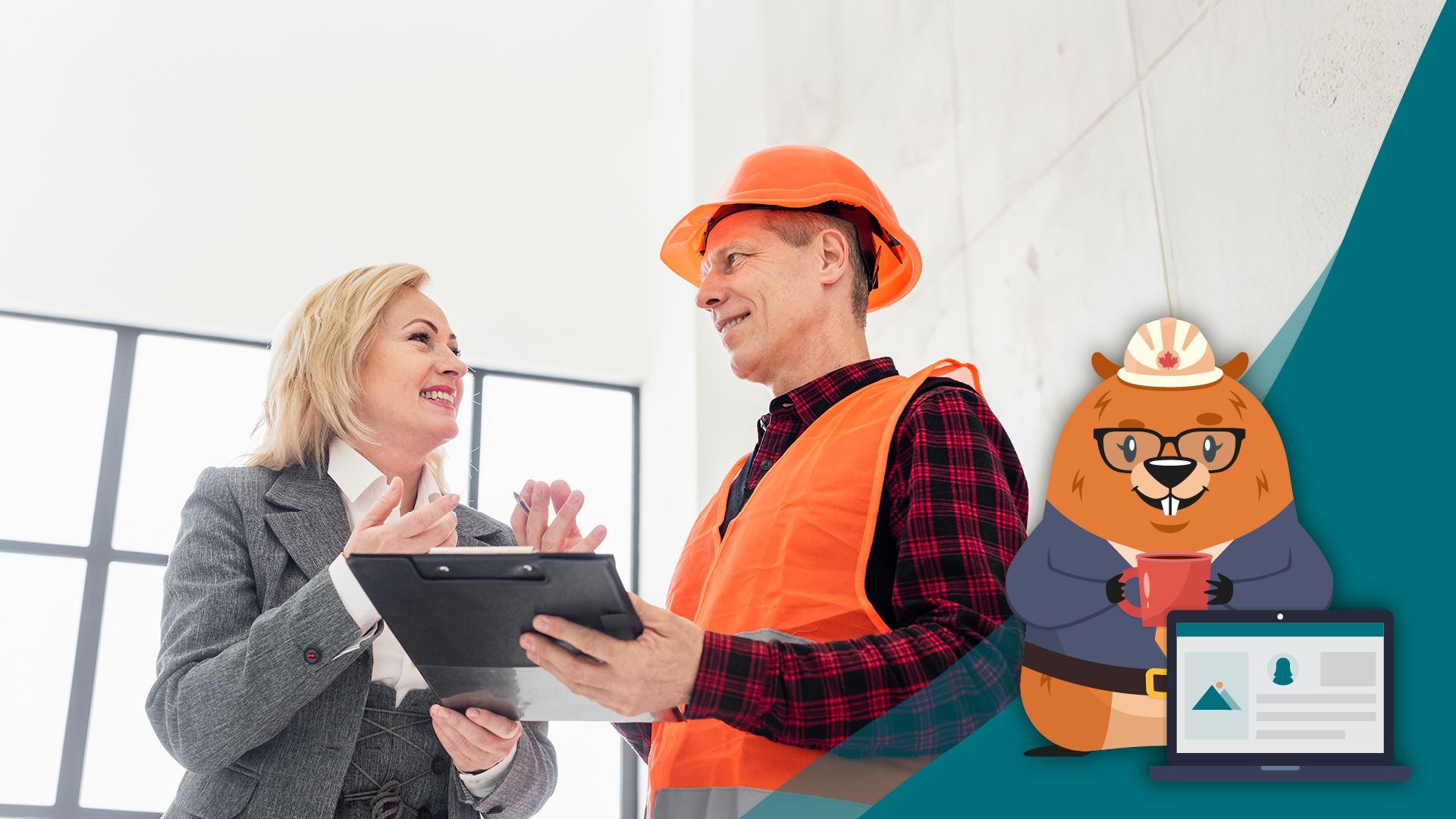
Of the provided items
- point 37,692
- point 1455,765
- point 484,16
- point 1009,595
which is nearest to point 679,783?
point 1009,595

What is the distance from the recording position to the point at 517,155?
5484 mm

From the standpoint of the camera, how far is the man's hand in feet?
3.82

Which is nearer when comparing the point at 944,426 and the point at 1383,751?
the point at 1383,751

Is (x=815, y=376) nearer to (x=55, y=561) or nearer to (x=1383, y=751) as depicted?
(x=1383, y=751)

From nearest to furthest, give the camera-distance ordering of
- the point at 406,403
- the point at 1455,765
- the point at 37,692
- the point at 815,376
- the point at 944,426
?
the point at 1455,765 → the point at 944,426 → the point at 815,376 → the point at 406,403 → the point at 37,692

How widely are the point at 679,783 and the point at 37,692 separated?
4203mm

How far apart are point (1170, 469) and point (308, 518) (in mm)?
1297

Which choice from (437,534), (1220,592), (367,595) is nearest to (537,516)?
(437,534)

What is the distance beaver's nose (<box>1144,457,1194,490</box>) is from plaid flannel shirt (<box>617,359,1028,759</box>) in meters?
0.22

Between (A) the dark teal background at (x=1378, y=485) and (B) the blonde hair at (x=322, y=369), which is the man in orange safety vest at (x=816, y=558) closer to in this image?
(A) the dark teal background at (x=1378, y=485)

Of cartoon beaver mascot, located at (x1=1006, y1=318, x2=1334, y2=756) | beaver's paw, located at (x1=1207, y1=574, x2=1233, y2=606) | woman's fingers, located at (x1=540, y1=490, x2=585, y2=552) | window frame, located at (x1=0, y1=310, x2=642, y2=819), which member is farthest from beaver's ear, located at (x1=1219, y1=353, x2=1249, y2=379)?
window frame, located at (x1=0, y1=310, x2=642, y2=819)

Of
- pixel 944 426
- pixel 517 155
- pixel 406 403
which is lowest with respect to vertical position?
pixel 944 426

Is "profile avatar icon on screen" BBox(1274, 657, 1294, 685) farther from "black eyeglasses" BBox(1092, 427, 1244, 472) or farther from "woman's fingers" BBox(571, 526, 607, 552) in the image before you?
"woman's fingers" BBox(571, 526, 607, 552)

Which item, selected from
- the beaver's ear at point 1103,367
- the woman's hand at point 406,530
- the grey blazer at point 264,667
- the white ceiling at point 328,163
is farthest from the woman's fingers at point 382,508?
the white ceiling at point 328,163
